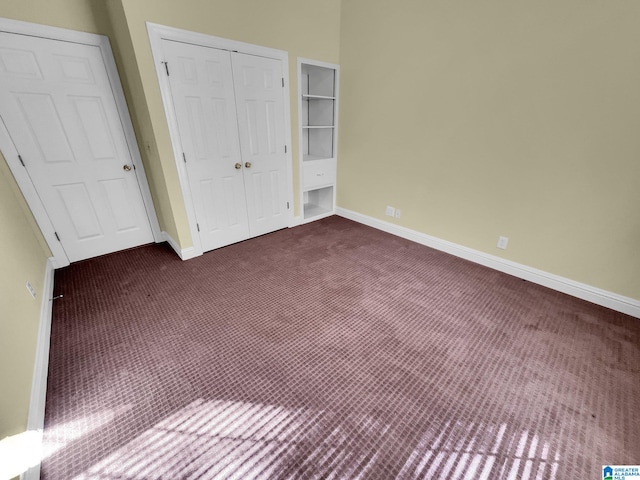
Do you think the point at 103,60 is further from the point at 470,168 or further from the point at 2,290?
the point at 470,168

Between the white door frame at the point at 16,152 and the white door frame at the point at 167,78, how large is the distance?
661mm

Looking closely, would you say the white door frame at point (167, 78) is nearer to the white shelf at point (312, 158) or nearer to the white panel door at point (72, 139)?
the white shelf at point (312, 158)

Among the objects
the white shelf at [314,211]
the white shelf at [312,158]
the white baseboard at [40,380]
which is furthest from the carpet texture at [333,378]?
the white shelf at [312,158]

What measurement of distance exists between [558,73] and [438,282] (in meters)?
1.89

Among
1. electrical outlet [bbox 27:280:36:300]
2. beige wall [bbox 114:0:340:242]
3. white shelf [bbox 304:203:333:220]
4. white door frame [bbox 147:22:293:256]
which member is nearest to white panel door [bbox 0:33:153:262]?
beige wall [bbox 114:0:340:242]

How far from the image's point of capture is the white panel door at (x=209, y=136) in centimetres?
241

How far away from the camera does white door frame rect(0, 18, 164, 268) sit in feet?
6.96

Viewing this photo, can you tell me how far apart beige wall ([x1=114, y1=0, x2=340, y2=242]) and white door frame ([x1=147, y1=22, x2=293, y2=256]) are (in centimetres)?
4

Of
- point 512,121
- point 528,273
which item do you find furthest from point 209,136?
point 528,273

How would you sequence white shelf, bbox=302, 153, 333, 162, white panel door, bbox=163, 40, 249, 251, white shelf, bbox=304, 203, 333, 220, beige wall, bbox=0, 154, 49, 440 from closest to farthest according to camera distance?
beige wall, bbox=0, 154, 49, 440 < white panel door, bbox=163, 40, 249, 251 < white shelf, bbox=302, 153, 333, 162 < white shelf, bbox=304, 203, 333, 220

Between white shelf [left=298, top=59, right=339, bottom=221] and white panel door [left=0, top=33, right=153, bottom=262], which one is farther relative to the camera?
white shelf [left=298, top=59, right=339, bottom=221]

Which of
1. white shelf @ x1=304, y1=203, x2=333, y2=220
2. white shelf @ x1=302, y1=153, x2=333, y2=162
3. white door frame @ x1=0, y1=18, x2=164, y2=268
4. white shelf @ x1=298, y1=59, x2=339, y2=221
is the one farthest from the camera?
white shelf @ x1=304, y1=203, x2=333, y2=220

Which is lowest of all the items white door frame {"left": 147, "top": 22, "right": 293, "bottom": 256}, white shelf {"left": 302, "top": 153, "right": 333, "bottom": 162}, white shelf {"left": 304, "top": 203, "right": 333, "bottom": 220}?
white shelf {"left": 304, "top": 203, "right": 333, "bottom": 220}

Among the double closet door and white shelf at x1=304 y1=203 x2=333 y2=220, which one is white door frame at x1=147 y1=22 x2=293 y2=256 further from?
white shelf at x1=304 y1=203 x2=333 y2=220
